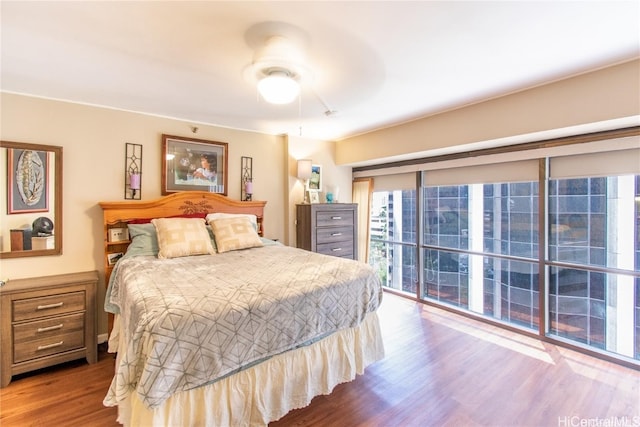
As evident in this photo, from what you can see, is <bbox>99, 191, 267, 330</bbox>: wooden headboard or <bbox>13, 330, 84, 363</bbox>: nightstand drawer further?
<bbox>99, 191, 267, 330</bbox>: wooden headboard

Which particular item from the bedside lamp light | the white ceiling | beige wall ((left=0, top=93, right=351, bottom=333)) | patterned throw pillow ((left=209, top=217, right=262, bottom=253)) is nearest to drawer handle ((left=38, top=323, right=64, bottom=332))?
beige wall ((left=0, top=93, right=351, bottom=333))

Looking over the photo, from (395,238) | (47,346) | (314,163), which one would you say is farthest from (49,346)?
(395,238)

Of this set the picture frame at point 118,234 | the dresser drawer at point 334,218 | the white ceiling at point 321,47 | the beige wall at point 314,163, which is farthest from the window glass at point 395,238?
the picture frame at point 118,234

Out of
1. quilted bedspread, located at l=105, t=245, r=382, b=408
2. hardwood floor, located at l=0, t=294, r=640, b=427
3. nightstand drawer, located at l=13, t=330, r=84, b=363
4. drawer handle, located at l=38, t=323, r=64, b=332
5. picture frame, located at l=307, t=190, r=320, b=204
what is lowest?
hardwood floor, located at l=0, t=294, r=640, b=427

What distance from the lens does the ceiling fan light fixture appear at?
1.77m

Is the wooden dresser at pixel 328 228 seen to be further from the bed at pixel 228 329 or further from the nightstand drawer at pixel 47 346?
the nightstand drawer at pixel 47 346

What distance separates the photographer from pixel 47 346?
2.28 m

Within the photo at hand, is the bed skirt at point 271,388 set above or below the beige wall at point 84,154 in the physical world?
below

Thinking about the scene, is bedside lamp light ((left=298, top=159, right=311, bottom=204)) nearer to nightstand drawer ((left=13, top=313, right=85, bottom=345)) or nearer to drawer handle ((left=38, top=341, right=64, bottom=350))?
nightstand drawer ((left=13, top=313, right=85, bottom=345))

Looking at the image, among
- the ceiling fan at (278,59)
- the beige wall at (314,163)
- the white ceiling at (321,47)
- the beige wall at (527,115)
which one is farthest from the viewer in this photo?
the beige wall at (314,163)

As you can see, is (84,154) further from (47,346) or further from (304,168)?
(304,168)

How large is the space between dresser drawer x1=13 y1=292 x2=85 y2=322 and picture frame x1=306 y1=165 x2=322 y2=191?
2.74 m

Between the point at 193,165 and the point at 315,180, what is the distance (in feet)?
5.44

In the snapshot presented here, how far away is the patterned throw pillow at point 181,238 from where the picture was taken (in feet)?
8.19
